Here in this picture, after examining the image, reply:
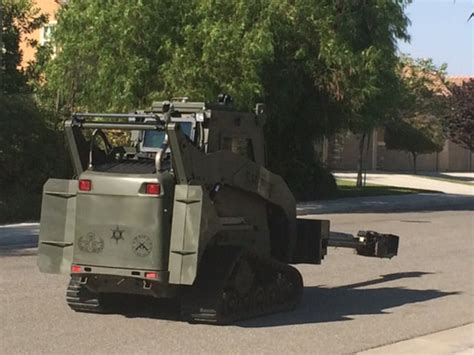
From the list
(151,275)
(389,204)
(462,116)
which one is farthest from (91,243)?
(462,116)

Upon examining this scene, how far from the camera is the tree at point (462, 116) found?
5419 centimetres

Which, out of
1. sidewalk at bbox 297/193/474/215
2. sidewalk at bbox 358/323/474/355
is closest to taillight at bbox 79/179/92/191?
sidewalk at bbox 358/323/474/355

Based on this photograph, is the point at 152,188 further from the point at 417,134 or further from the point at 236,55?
the point at 417,134

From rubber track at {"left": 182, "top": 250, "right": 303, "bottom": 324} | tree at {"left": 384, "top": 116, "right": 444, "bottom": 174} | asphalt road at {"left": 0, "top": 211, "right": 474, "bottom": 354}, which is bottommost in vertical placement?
asphalt road at {"left": 0, "top": 211, "right": 474, "bottom": 354}

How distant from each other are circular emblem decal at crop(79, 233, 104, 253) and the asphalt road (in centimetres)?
78

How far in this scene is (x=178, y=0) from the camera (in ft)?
70.9

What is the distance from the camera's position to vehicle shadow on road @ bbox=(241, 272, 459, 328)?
27.9 feet

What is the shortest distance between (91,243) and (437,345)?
3394 mm

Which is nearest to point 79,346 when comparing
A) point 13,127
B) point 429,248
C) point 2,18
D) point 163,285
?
point 163,285

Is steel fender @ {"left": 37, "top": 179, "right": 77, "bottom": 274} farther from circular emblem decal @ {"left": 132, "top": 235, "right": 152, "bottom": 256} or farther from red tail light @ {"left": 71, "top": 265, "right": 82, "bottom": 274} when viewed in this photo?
circular emblem decal @ {"left": 132, "top": 235, "right": 152, "bottom": 256}

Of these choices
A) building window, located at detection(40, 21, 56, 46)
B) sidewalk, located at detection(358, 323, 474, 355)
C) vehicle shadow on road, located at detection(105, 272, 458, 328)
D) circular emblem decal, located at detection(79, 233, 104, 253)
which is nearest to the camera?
sidewalk, located at detection(358, 323, 474, 355)

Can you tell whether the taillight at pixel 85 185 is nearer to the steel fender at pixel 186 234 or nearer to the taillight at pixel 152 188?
the taillight at pixel 152 188

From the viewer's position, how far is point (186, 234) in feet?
24.3

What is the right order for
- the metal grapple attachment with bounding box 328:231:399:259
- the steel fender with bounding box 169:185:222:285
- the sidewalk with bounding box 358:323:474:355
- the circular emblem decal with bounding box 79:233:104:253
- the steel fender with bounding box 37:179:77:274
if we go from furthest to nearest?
1. the metal grapple attachment with bounding box 328:231:399:259
2. the steel fender with bounding box 37:179:77:274
3. the circular emblem decal with bounding box 79:233:104:253
4. the steel fender with bounding box 169:185:222:285
5. the sidewalk with bounding box 358:323:474:355
